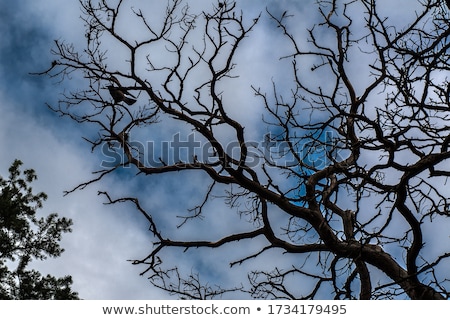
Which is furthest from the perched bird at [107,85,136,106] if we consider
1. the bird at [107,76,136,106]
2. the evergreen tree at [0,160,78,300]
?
the evergreen tree at [0,160,78,300]

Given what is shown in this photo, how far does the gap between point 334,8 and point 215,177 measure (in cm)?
284

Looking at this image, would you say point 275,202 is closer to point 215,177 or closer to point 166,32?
point 215,177

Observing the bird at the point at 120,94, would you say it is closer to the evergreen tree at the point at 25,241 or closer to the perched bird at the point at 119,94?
the perched bird at the point at 119,94

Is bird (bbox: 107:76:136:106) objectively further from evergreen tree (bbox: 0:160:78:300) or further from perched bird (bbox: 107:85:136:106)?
evergreen tree (bbox: 0:160:78:300)

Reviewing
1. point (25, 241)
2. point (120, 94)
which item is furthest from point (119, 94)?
point (25, 241)

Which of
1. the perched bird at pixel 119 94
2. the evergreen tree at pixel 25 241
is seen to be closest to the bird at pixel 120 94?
the perched bird at pixel 119 94

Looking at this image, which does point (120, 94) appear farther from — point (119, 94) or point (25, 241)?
point (25, 241)

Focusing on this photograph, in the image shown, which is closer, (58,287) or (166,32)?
(166,32)

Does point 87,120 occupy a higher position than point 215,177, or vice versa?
point 87,120
